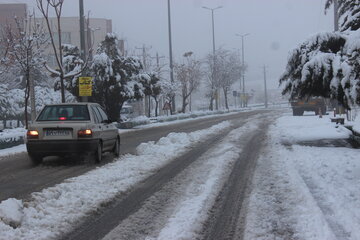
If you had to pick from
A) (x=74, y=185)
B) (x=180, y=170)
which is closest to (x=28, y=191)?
(x=74, y=185)

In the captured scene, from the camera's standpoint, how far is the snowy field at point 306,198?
4867mm

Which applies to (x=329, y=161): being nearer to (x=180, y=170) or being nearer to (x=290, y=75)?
(x=290, y=75)

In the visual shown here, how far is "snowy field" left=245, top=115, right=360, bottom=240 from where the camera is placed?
4.87 meters

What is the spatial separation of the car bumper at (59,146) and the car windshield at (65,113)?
0.70 m

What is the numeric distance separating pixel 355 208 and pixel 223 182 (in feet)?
8.96

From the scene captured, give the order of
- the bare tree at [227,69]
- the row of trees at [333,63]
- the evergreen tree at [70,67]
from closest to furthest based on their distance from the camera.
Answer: the row of trees at [333,63] → the evergreen tree at [70,67] → the bare tree at [227,69]

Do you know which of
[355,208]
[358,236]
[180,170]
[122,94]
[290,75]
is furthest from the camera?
[122,94]

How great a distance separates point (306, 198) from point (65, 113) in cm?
634

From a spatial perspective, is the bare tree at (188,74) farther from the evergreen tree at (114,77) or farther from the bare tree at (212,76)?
the evergreen tree at (114,77)

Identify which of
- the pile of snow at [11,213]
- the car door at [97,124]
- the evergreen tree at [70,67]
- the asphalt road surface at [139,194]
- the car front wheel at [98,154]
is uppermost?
the evergreen tree at [70,67]

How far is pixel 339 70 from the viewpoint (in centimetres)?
854

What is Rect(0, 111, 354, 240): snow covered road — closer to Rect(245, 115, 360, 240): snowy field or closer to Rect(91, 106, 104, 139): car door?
Rect(245, 115, 360, 240): snowy field

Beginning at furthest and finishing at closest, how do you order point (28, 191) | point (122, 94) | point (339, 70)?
point (122, 94), point (339, 70), point (28, 191)

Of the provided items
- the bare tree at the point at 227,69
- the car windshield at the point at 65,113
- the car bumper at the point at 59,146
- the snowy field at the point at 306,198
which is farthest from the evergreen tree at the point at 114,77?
the bare tree at the point at 227,69
